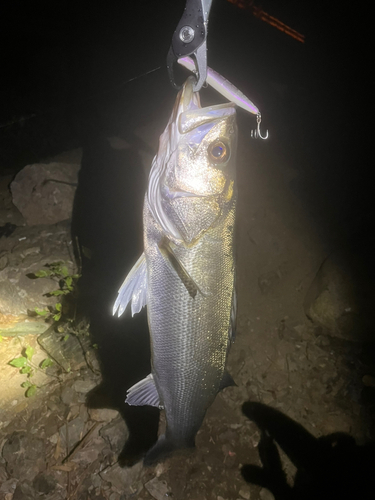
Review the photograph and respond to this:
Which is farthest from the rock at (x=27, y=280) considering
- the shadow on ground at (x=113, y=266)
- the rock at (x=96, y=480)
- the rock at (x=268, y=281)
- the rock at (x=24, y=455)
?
the rock at (x=268, y=281)

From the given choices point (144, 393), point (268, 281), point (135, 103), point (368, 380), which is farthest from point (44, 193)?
point (368, 380)

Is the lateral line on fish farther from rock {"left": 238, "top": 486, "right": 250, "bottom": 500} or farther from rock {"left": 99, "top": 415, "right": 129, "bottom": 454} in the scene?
rock {"left": 238, "top": 486, "right": 250, "bottom": 500}

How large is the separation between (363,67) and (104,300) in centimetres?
769

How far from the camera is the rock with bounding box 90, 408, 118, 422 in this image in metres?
2.76

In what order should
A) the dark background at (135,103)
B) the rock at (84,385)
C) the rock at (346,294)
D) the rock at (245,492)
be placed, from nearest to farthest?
1. the rock at (245,492)
2. the rock at (84,385)
3. the rock at (346,294)
4. the dark background at (135,103)

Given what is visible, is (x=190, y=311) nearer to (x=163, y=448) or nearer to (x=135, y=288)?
(x=135, y=288)

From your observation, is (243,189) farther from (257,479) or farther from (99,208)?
(257,479)

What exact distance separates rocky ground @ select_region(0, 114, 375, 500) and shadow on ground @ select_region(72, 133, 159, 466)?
16 millimetres

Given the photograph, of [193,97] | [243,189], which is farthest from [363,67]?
[193,97]

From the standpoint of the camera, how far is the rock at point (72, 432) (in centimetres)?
260

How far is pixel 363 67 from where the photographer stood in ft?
20.0

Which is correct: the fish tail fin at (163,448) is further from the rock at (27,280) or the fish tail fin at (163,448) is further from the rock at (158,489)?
the rock at (27,280)

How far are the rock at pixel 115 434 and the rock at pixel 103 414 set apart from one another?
0.18ft

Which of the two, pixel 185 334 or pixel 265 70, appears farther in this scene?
pixel 265 70
